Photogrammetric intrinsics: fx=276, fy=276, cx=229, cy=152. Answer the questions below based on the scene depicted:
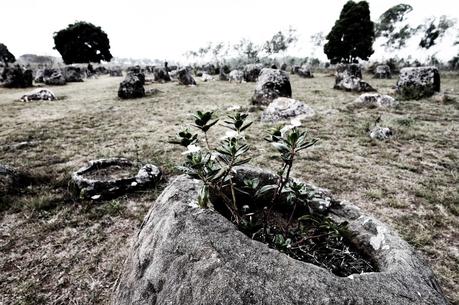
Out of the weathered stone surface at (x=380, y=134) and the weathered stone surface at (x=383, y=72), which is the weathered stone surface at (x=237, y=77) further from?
the weathered stone surface at (x=380, y=134)

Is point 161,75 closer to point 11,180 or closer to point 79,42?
point 11,180

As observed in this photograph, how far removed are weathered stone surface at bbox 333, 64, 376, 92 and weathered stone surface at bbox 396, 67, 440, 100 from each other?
52.4 inches

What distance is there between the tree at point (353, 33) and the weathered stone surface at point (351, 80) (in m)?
18.0

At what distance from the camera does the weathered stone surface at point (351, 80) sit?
1090 centimetres

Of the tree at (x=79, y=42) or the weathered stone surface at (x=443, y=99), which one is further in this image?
the tree at (x=79, y=42)

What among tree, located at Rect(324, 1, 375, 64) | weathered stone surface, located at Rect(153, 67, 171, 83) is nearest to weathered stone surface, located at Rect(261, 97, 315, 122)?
weathered stone surface, located at Rect(153, 67, 171, 83)

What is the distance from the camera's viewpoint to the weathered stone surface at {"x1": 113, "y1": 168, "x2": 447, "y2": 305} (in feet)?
3.34

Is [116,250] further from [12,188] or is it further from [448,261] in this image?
[448,261]

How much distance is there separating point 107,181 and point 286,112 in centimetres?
472

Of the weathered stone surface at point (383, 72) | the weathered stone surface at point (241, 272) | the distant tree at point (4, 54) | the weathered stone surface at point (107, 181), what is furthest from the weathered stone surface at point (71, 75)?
the distant tree at point (4, 54)

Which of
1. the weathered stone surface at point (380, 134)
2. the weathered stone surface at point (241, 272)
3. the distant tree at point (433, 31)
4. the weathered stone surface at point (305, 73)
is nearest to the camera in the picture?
the weathered stone surface at point (241, 272)

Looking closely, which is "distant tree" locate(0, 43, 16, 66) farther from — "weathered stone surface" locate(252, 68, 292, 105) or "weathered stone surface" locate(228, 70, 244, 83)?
"weathered stone surface" locate(252, 68, 292, 105)

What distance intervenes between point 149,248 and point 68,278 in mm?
1142

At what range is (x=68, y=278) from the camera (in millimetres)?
2131
